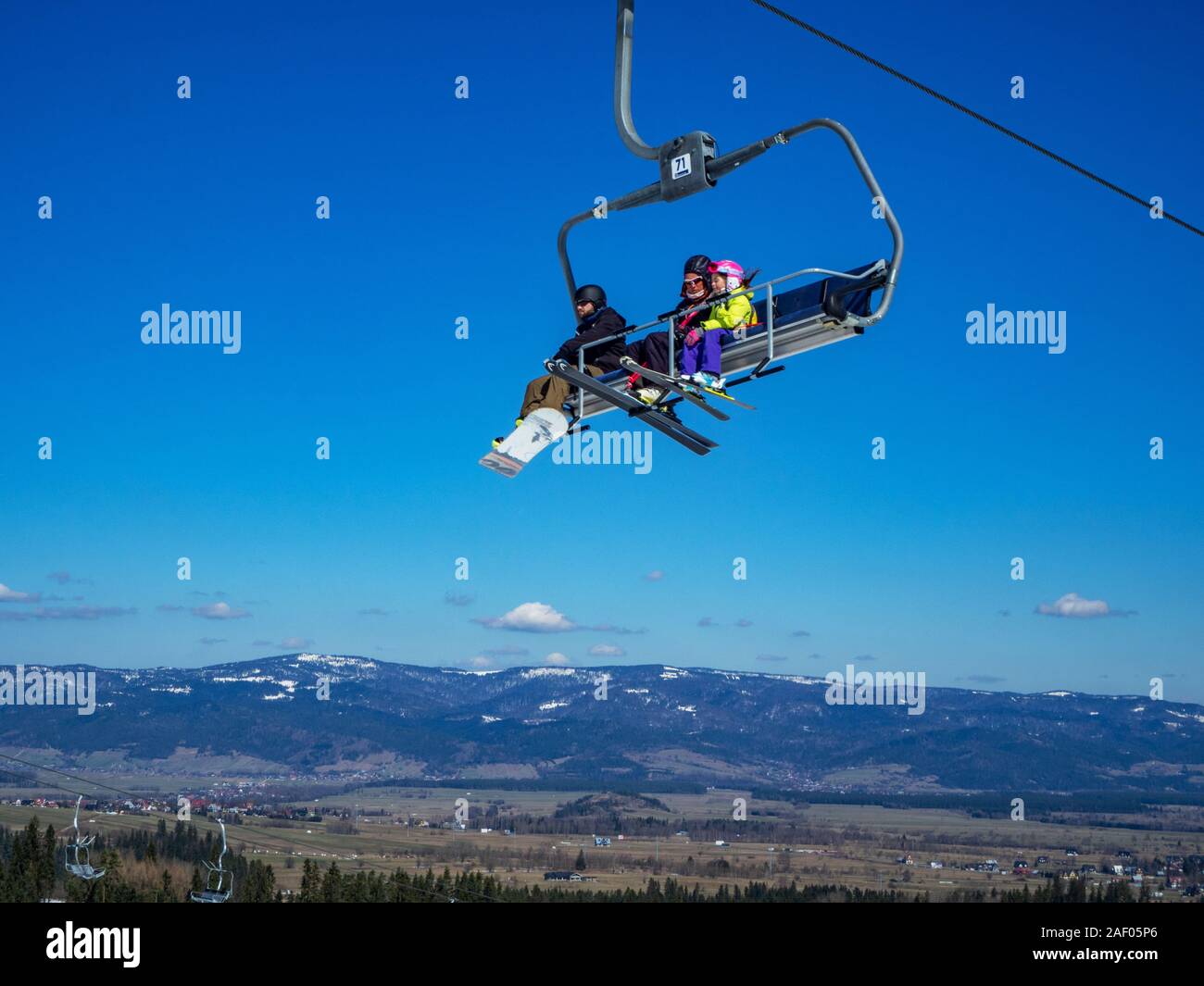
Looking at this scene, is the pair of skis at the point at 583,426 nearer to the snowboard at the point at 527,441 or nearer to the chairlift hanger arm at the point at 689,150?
the snowboard at the point at 527,441

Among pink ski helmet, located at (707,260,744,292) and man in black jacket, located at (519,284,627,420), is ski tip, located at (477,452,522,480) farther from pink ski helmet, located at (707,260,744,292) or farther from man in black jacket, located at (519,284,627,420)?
pink ski helmet, located at (707,260,744,292)

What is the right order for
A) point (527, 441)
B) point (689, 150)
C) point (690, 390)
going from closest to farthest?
point (689, 150) < point (690, 390) < point (527, 441)

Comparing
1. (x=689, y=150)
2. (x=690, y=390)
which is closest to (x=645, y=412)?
(x=690, y=390)

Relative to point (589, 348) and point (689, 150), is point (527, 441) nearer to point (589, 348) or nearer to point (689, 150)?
point (589, 348)

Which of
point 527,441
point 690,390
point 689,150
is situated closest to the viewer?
point 689,150

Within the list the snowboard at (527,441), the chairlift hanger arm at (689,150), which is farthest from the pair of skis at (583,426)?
the chairlift hanger arm at (689,150)
